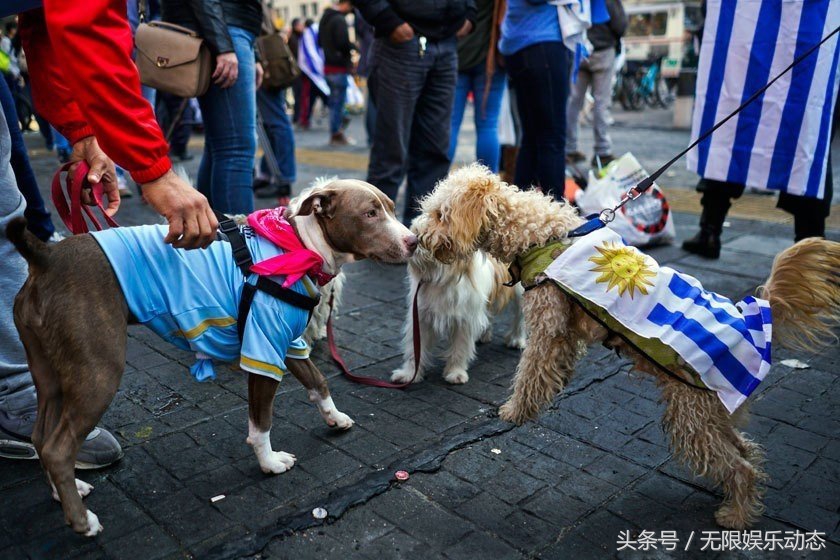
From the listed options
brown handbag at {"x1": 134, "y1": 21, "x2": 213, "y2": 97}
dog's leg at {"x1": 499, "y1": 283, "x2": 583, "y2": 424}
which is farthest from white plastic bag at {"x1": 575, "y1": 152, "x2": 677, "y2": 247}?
brown handbag at {"x1": 134, "y1": 21, "x2": 213, "y2": 97}

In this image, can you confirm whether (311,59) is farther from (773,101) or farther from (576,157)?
(773,101)

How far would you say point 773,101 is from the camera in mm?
4621

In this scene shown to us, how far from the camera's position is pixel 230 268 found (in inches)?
102

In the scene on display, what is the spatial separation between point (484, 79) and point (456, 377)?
11.5ft

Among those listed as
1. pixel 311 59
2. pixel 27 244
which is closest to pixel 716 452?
pixel 27 244

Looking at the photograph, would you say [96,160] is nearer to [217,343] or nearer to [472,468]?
[217,343]

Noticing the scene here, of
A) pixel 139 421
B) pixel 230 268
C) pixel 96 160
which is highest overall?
pixel 96 160

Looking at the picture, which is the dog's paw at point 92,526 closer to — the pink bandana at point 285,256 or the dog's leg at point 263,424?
the dog's leg at point 263,424

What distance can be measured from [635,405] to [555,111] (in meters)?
2.65

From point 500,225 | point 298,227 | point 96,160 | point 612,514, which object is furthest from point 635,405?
point 96,160

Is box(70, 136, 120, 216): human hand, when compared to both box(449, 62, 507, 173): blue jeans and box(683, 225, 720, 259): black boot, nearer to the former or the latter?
box(449, 62, 507, 173): blue jeans

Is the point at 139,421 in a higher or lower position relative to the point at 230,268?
lower

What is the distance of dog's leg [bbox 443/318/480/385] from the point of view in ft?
12.2

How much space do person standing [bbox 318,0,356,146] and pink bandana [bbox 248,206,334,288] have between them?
10.8 metres
